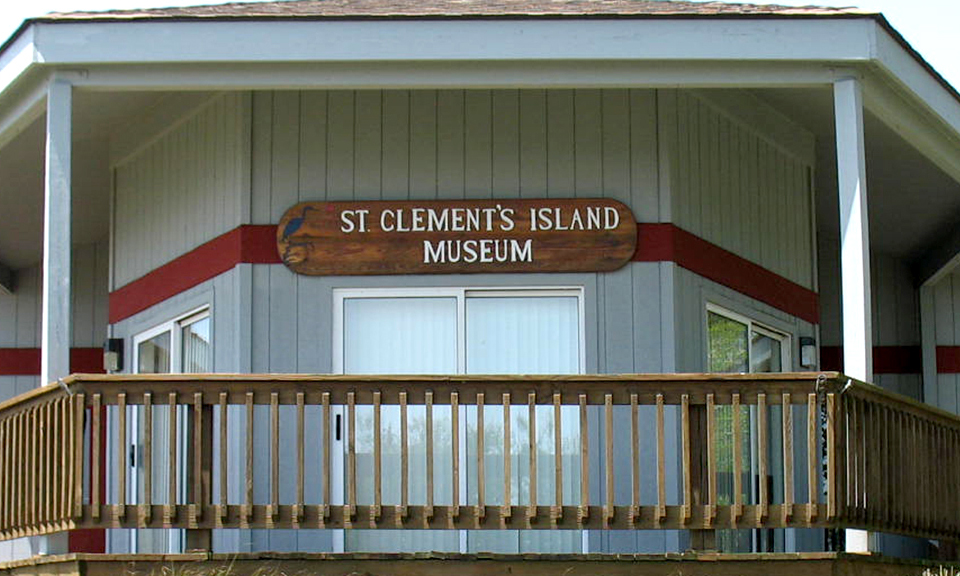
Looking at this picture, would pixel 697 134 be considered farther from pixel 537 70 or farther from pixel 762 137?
pixel 537 70

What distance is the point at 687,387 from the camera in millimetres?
10312

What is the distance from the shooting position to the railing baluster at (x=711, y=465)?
10133mm

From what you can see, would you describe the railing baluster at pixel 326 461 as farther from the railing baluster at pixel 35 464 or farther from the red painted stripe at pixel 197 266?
the red painted stripe at pixel 197 266

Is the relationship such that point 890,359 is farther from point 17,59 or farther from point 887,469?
point 17,59

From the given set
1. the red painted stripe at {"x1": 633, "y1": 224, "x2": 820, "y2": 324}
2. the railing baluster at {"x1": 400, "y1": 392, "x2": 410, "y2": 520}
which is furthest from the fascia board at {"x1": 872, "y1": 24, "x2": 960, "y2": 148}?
the railing baluster at {"x1": 400, "y1": 392, "x2": 410, "y2": 520}

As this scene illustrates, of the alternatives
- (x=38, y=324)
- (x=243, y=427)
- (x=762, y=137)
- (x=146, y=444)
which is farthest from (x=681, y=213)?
(x=38, y=324)

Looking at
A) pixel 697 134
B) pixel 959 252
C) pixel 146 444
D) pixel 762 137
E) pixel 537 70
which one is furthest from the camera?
pixel 959 252

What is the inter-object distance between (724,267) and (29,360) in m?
7.73

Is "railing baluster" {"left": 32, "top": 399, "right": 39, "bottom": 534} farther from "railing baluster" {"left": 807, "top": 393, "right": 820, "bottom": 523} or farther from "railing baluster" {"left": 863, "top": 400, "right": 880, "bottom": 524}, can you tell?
"railing baluster" {"left": 863, "top": 400, "right": 880, "bottom": 524}

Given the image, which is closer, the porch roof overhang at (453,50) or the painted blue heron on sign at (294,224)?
the porch roof overhang at (453,50)

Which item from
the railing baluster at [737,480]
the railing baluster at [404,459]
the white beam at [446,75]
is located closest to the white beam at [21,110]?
the white beam at [446,75]

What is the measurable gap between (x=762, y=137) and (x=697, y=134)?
1.13 m

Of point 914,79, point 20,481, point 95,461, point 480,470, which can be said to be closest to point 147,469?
point 95,461

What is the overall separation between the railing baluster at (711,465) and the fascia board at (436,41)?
234cm
